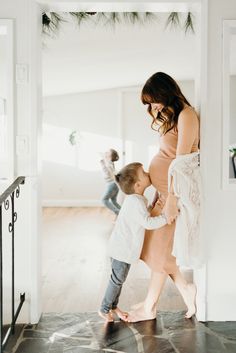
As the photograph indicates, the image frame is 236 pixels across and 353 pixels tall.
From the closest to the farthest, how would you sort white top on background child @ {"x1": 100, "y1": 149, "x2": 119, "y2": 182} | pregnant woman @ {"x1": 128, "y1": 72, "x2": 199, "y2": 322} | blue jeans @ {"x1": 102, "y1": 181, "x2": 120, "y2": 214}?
pregnant woman @ {"x1": 128, "y1": 72, "x2": 199, "y2": 322} → white top on background child @ {"x1": 100, "y1": 149, "x2": 119, "y2": 182} → blue jeans @ {"x1": 102, "y1": 181, "x2": 120, "y2": 214}

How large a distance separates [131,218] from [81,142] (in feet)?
20.4

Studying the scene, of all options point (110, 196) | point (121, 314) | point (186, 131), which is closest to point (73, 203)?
point (110, 196)

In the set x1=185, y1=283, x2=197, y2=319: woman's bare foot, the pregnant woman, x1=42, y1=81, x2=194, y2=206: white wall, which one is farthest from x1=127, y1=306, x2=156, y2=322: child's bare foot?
x1=42, y1=81, x2=194, y2=206: white wall

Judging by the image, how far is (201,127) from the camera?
3033mm

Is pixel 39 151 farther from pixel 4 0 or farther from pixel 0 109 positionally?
pixel 0 109

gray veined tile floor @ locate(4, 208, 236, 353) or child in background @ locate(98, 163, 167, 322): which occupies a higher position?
child in background @ locate(98, 163, 167, 322)

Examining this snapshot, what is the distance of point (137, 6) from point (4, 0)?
0.78m

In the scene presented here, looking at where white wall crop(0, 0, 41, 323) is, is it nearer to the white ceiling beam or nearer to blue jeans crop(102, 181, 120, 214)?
the white ceiling beam

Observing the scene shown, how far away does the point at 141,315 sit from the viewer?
10.4ft

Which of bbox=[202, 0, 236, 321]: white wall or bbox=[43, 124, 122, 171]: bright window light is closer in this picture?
bbox=[202, 0, 236, 321]: white wall

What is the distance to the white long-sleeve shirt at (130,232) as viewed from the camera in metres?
3.04

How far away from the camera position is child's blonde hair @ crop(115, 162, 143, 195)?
3.05 m

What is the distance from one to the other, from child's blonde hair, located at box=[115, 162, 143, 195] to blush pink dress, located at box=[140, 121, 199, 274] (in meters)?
0.09

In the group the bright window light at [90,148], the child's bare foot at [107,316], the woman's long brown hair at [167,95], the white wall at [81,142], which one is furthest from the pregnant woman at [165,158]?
the bright window light at [90,148]
